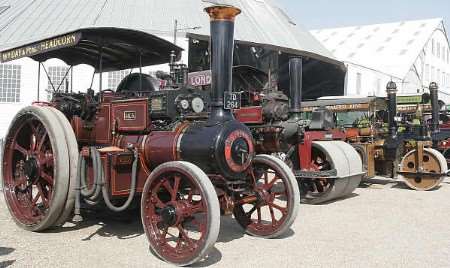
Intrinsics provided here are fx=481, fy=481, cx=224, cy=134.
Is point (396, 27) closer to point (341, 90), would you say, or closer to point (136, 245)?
point (341, 90)

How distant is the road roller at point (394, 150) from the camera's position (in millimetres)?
8984

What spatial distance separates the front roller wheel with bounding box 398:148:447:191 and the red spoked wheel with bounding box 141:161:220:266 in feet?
20.9

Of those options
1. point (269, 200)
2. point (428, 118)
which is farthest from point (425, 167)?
point (269, 200)

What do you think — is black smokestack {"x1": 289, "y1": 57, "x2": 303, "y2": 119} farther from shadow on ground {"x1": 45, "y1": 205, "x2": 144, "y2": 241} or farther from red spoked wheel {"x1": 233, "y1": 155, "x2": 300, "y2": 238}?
shadow on ground {"x1": 45, "y1": 205, "x2": 144, "y2": 241}

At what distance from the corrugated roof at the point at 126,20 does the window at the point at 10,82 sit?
1.24 metres

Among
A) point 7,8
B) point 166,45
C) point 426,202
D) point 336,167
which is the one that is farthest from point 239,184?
point 7,8

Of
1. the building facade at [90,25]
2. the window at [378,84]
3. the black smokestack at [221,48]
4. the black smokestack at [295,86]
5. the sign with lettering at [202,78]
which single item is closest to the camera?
the black smokestack at [221,48]

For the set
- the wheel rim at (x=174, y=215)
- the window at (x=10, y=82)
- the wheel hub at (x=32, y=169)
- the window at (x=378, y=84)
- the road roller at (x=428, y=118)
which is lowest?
the wheel rim at (x=174, y=215)

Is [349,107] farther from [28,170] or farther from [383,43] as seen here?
[383,43]

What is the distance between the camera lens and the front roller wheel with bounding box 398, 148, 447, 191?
9.01m

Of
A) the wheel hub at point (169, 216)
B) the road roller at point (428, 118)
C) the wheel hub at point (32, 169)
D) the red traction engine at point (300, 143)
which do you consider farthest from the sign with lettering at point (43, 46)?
the road roller at point (428, 118)

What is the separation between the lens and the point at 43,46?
5008mm

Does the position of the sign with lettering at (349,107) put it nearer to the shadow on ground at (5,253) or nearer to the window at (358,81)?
the shadow on ground at (5,253)

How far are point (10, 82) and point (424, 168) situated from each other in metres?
12.2
